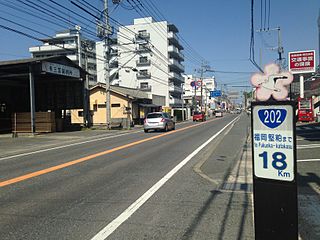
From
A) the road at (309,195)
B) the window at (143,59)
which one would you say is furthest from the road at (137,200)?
the window at (143,59)

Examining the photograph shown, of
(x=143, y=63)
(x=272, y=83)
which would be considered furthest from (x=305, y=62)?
(x=272, y=83)

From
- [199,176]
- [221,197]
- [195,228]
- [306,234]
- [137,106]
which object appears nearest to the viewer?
[306,234]

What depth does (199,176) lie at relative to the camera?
26.6 ft

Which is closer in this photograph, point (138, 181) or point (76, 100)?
point (138, 181)

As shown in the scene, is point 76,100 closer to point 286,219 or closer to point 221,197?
point 221,197

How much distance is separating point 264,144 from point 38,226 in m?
3.49

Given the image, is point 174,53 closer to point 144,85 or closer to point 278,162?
point 144,85

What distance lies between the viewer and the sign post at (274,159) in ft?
10.7

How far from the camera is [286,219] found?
10.8ft

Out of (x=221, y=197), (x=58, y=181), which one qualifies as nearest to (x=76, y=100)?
(x=58, y=181)

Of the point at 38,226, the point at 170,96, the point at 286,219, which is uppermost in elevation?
the point at 170,96

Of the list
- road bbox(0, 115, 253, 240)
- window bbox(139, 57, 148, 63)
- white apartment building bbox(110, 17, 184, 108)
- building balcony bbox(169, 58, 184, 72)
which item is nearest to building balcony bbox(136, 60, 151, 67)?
white apartment building bbox(110, 17, 184, 108)

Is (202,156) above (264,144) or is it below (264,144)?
below

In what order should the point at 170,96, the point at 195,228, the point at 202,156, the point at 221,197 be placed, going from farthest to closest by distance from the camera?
the point at 170,96 → the point at 202,156 → the point at 221,197 → the point at 195,228
